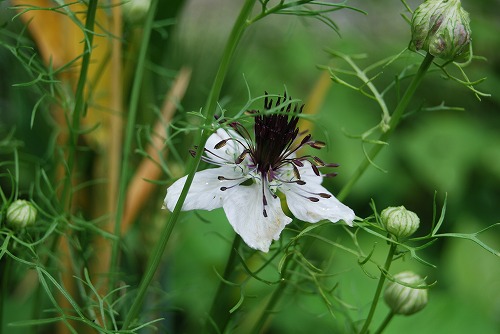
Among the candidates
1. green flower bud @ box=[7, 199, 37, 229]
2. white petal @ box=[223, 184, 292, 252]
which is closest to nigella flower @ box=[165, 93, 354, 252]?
white petal @ box=[223, 184, 292, 252]

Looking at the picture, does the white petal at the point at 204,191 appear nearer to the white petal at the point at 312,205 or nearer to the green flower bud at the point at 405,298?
the white petal at the point at 312,205

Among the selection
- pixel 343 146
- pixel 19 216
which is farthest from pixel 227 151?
pixel 343 146

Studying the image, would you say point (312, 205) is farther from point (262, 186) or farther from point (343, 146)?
point (343, 146)

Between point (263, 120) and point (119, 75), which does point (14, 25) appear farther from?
point (263, 120)

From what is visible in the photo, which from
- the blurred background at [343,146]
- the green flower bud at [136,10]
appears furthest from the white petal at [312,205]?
the green flower bud at [136,10]

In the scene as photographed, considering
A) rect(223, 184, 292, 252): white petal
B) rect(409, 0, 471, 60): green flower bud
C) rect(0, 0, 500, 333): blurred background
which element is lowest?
rect(0, 0, 500, 333): blurred background

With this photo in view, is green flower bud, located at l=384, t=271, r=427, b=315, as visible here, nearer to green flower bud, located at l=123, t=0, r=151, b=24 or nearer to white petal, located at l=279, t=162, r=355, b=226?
white petal, located at l=279, t=162, r=355, b=226
